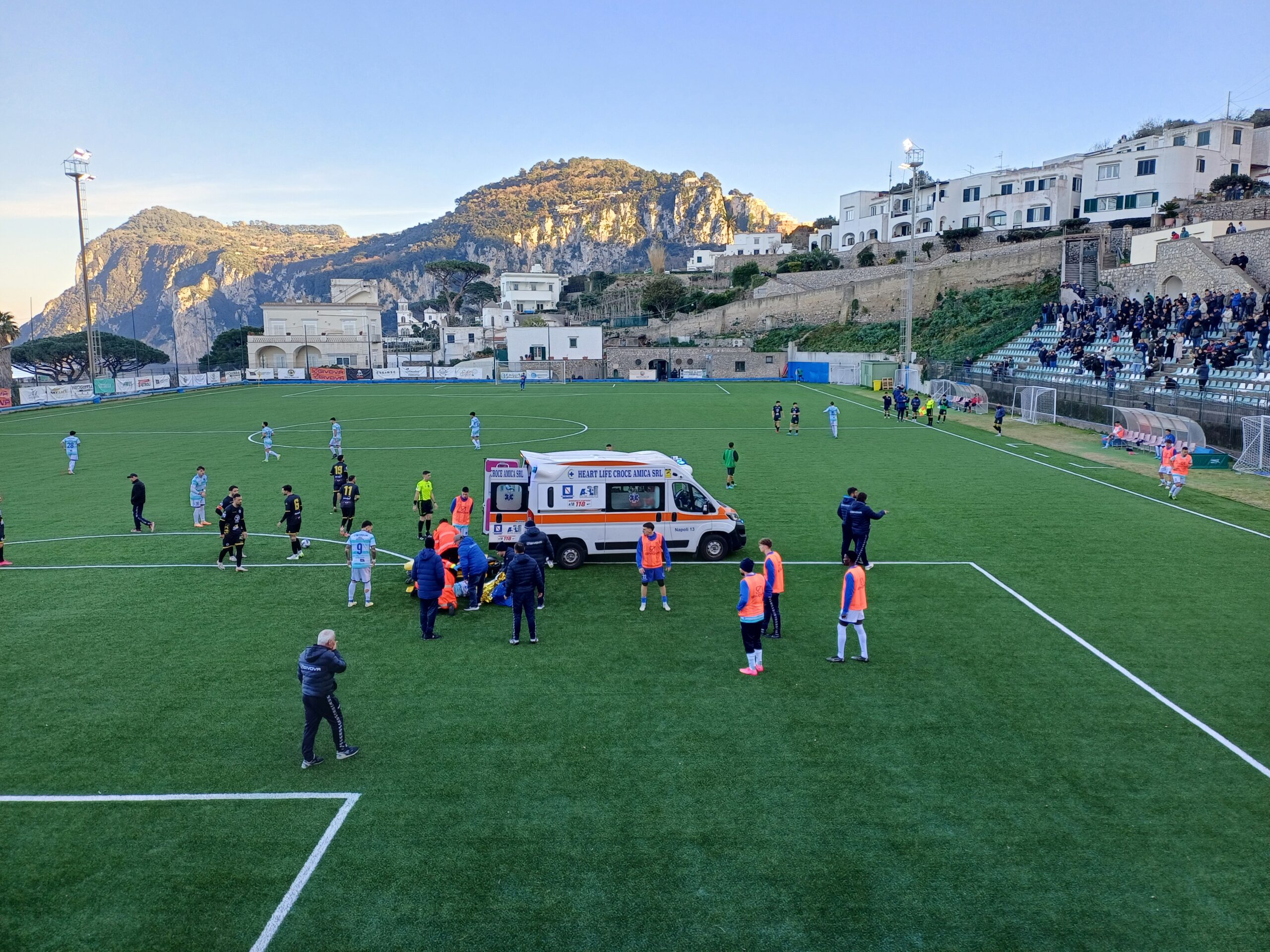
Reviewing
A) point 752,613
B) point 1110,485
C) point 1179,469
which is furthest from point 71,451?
point 1179,469

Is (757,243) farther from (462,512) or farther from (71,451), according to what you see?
(462,512)

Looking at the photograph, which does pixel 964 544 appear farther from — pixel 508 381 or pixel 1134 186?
pixel 1134 186

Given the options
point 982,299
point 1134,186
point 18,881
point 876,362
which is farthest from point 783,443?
point 1134,186

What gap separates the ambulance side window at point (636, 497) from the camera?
1677 cm

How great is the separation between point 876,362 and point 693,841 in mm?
68719

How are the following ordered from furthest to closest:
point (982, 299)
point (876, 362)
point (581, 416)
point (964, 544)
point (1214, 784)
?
1. point (982, 299)
2. point (876, 362)
3. point (581, 416)
4. point (964, 544)
5. point (1214, 784)

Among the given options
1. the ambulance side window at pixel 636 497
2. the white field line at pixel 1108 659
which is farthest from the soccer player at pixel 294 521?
the white field line at pixel 1108 659

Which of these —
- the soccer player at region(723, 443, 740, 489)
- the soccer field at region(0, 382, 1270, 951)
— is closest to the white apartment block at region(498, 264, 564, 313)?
the soccer player at region(723, 443, 740, 489)

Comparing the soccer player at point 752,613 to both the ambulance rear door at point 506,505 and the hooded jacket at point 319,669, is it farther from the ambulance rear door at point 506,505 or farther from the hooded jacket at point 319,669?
the ambulance rear door at point 506,505

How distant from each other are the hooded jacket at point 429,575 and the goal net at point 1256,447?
2787 cm

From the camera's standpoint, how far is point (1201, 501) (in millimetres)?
23344

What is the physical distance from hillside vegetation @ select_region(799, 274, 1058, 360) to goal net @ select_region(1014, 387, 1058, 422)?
792 inches

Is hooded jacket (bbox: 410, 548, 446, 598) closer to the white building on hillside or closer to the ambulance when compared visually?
the ambulance

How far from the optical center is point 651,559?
14375 millimetres
